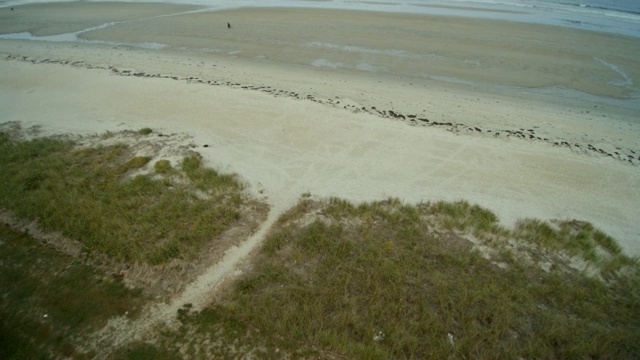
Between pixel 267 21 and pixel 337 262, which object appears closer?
pixel 337 262

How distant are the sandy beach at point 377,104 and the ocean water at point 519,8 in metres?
5.99

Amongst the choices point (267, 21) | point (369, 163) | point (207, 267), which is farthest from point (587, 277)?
point (267, 21)

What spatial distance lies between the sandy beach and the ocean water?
5.99 meters

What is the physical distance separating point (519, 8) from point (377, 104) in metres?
34.8

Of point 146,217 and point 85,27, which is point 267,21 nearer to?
point 85,27

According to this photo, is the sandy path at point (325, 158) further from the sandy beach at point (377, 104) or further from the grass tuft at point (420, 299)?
the grass tuft at point (420, 299)

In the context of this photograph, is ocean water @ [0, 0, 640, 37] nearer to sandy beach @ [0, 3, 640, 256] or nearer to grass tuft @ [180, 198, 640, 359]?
sandy beach @ [0, 3, 640, 256]

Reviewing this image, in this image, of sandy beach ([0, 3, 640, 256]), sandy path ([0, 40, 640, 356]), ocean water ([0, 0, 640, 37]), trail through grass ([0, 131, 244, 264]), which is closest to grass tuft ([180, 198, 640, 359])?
sandy path ([0, 40, 640, 356])

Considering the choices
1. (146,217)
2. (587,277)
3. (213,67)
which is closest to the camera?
(587,277)

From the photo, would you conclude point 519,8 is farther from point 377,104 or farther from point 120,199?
point 120,199

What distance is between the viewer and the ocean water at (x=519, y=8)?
31891 millimetres

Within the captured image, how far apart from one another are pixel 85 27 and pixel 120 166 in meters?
27.4

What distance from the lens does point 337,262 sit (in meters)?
8.08

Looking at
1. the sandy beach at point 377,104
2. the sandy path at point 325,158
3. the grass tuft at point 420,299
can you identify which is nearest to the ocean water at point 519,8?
the sandy beach at point 377,104
